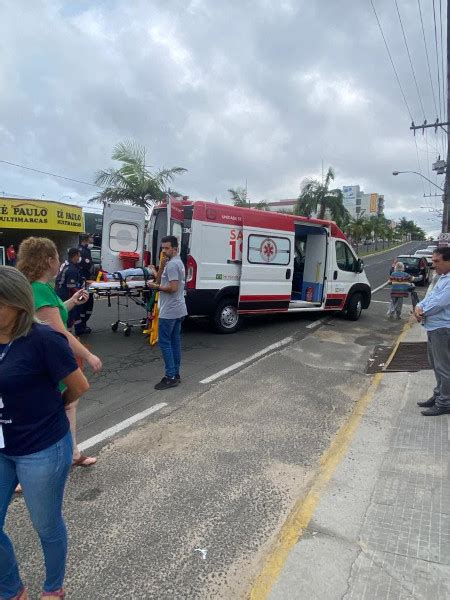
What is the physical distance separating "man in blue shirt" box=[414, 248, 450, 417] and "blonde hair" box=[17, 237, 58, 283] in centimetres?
359

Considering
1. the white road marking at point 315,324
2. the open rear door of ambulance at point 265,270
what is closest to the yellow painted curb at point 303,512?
the open rear door of ambulance at point 265,270

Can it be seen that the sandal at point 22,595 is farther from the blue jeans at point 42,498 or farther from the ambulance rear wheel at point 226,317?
the ambulance rear wheel at point 226,317

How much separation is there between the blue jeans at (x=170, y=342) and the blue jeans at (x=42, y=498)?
9.95ft

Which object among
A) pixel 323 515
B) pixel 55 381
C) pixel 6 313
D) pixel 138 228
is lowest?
pixel 323 515

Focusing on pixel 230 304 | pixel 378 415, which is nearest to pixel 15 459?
pixel 378 415

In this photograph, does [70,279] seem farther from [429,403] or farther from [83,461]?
[429,403]

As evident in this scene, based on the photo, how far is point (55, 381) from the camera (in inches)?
72.2

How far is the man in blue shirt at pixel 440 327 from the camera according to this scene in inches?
164

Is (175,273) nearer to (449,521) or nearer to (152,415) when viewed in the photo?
(152,415)

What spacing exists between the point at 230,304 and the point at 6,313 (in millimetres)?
6624

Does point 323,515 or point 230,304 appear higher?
point 230,304

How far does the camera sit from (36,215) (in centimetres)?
1994

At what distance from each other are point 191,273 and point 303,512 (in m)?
5.11

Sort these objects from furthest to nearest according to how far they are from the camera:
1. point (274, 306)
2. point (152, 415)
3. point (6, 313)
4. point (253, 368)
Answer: point (274, 306) → point (253, 368) → point (152, 415) → point (6, 313)
